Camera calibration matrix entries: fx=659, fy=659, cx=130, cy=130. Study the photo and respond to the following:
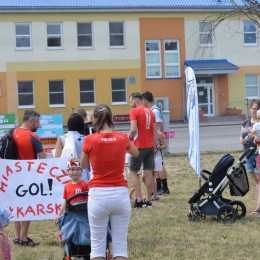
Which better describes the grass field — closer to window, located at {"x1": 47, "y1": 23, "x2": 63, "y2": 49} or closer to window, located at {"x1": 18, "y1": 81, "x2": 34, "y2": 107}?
window, located at {"x1": 18, "y1": 81, "x2": 34, "y2": 107}

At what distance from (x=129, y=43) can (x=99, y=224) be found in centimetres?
3629

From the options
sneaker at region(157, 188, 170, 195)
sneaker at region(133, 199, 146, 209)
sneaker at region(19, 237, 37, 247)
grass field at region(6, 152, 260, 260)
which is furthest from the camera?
sneaker at region(157, 188, 170, 195)

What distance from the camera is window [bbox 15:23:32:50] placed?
40438 mm

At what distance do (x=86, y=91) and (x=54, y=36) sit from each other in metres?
3.95

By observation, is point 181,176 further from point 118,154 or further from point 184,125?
point 184,125

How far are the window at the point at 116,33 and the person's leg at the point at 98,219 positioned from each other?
3620 cm

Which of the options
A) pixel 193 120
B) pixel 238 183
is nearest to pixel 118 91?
pixel 193 120

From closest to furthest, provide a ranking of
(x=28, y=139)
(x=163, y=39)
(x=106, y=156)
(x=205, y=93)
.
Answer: (x=106, y=156) → (x=28, y=139) → (x=163, y=39) → (x=205, y=93)

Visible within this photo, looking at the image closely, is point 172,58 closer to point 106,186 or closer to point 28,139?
point 28,139

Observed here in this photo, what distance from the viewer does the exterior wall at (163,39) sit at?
42156 mm

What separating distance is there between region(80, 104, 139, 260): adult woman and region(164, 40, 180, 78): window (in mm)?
36624

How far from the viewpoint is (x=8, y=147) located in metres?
8.37

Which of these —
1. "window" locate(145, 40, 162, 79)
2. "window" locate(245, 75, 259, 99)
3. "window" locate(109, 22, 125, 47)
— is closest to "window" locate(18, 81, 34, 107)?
"window" locate(109, 22, 125, 47)

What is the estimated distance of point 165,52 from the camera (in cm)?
4281
